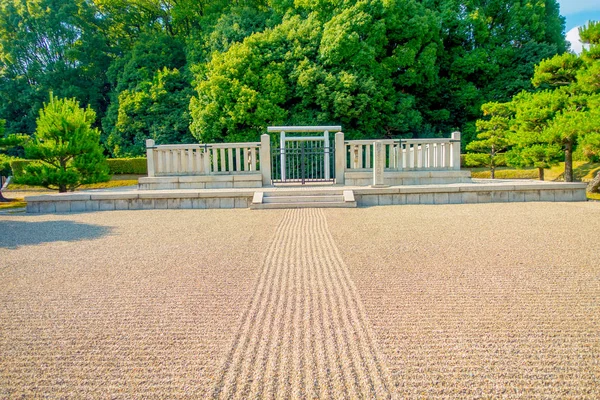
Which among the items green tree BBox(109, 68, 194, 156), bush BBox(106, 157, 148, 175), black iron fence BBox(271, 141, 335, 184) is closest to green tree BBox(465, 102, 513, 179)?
black iron fence BBox(271, 141, 335, 184)

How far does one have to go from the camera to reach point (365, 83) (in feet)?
45.8


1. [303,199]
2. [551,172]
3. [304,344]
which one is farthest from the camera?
[551,172]

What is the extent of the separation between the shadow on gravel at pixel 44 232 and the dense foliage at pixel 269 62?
8.70 meters

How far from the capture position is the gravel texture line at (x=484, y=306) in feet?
5.31

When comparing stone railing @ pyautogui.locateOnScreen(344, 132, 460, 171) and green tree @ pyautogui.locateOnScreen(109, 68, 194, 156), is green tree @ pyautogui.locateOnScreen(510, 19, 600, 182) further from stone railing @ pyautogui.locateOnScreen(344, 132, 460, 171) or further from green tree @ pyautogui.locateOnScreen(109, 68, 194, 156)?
green tree @ pyautogui.locateOnScreen(109, 68, 194, 156)

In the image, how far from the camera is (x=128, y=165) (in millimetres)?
16812

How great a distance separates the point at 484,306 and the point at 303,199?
5.55 m

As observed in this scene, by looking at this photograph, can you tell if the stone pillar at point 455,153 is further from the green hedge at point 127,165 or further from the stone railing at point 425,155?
the green hedge at point 127,165

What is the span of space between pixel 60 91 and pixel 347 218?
832 inches

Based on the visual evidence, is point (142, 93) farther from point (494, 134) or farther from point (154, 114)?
point (494, 134)

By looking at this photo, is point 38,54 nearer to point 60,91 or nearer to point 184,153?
point 60,91

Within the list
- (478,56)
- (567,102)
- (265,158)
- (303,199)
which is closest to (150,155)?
(265,158)

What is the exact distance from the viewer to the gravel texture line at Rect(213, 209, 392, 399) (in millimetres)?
1578

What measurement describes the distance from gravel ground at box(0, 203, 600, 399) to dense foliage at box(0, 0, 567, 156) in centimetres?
1068
